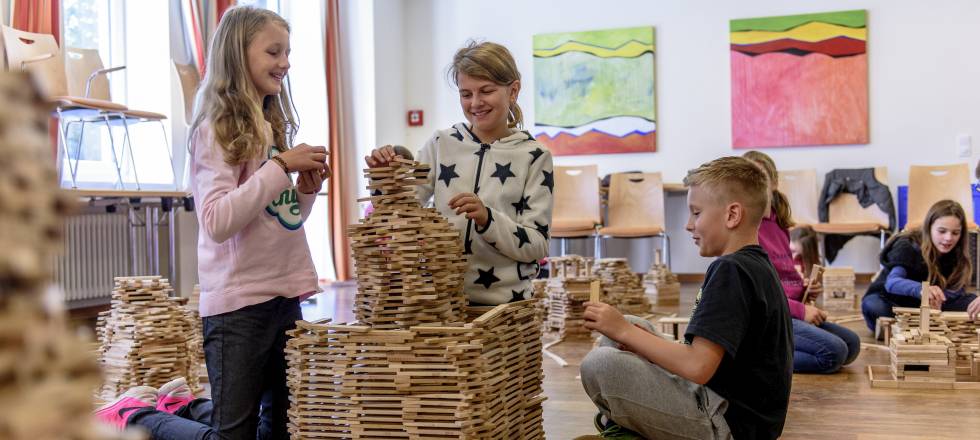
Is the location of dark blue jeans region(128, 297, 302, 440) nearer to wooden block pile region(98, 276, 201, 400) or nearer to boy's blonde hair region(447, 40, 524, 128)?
boy's blonde hair region(447, 40, 524, 128)

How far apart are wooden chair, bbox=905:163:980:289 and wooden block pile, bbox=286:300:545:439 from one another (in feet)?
23.0

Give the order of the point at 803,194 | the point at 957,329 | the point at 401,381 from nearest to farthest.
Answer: the point at 401,381 → the point at 957,329 → the point at 803,194

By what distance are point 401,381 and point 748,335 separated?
0.86 meters

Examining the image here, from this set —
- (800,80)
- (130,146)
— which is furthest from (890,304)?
(130,146)

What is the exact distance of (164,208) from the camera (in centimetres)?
608

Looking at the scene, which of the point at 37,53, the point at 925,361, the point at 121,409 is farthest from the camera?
the point at 37,53

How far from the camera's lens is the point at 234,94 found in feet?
7.00

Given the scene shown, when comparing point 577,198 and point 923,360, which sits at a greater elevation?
point 577,198

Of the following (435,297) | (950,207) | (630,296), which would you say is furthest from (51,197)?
(630,296)

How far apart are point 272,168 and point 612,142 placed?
24.9 feet

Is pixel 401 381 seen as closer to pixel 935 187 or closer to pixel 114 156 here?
pixel 114 156

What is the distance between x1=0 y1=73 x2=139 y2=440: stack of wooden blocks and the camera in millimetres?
427

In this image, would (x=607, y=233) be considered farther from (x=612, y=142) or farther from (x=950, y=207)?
(x=950, y=207)

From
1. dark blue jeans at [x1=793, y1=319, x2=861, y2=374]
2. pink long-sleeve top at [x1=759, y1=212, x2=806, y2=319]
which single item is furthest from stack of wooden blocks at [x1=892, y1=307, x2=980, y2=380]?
pink long-sleeve top at [x1=759, y1=212, x2=806, y2=319]
